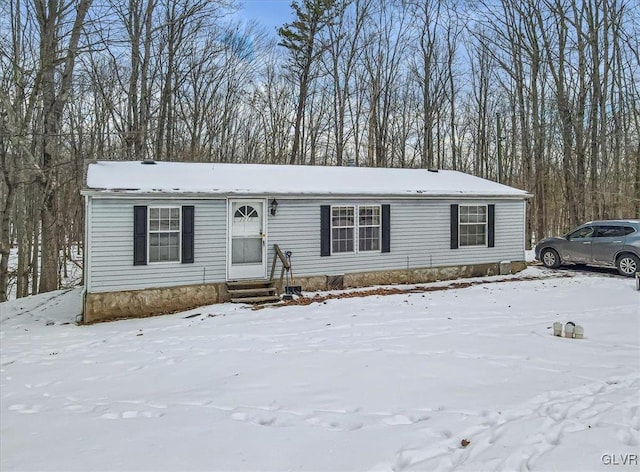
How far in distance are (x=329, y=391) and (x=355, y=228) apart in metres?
7.48

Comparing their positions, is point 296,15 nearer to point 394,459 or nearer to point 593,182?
point 593,182

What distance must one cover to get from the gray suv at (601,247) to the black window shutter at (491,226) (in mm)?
2538

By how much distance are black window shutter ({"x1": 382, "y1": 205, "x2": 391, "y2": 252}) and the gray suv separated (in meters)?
6.23

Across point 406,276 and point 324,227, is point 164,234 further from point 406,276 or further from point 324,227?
point 406,276

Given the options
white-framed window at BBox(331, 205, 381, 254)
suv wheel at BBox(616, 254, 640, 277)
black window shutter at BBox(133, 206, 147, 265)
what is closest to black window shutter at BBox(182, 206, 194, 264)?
black window shutter at BBox(133, 206, 147, 265)

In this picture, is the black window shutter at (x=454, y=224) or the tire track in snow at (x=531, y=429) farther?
the black window shutter at (x=454, y=224)

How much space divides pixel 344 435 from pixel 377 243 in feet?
29.0

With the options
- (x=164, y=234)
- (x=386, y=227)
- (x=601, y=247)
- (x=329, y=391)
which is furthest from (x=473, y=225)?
(x=329, y=391)

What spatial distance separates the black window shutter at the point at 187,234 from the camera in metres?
10.1

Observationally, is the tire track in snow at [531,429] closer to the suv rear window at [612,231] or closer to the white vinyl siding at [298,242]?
the white vinyl siding at [298,242]

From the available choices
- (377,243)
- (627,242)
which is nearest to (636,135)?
(627,242)

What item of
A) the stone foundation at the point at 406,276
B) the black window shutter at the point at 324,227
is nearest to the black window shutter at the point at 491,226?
the stone foundation at the point at 406,276

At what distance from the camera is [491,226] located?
44.6 feet

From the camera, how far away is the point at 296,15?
21.0 meters
